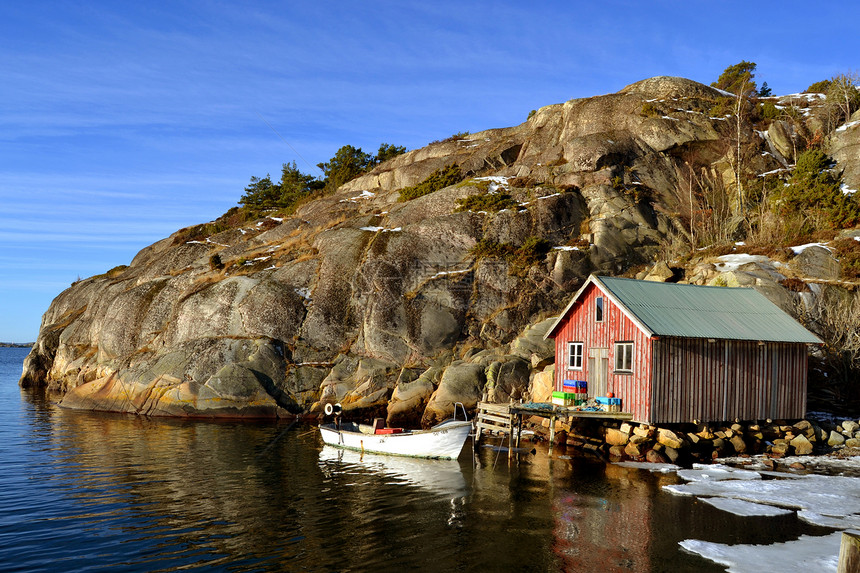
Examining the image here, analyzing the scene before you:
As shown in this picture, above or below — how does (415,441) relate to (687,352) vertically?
below

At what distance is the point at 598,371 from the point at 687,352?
4407mm

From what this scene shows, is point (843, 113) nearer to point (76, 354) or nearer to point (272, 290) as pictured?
point (272, 290)

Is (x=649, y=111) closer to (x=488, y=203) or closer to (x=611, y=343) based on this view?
(x=488, y=203)

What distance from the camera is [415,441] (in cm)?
2900

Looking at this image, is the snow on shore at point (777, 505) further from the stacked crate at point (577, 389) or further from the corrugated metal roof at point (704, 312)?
the stacked crate at point (577, 389)

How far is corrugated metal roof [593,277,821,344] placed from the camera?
94.6 feet

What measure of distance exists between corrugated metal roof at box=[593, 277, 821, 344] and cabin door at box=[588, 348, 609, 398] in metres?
2.99

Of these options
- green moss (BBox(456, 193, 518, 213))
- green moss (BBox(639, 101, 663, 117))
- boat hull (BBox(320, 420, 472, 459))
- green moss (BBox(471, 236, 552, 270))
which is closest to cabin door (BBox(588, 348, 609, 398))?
boat hull (BBox(320, 420, 472, 459))

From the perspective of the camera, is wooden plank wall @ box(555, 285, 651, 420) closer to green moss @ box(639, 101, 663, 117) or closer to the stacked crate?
the stacked crate

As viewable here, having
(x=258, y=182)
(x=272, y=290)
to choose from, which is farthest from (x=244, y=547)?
(x=258, y=182)

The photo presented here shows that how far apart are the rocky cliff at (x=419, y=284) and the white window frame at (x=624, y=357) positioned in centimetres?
627

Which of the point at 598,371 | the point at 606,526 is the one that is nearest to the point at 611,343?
the point at 598,371

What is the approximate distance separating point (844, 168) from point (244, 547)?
51998 millimetres

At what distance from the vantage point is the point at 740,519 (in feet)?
62.1
